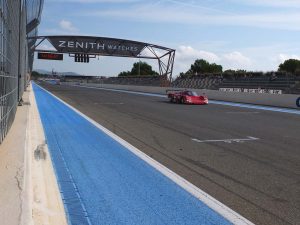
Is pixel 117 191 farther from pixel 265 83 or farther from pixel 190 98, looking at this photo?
pixel 265 83

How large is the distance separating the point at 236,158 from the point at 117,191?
142 inches

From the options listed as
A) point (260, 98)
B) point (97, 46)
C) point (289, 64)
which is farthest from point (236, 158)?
point (289, 64)

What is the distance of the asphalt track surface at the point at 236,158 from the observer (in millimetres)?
6246

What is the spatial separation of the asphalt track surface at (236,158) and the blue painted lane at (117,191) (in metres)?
0.50

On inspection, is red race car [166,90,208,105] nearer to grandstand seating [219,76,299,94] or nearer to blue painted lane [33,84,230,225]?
grandstand seating [219,76,299,94]

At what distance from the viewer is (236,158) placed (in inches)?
378

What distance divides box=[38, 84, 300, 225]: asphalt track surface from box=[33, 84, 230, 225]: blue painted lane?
0.50m

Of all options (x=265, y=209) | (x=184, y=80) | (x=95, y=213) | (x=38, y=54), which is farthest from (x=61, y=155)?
(x=38, y=54)

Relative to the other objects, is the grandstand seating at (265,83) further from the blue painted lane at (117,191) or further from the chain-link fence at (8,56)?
the blue painted lane at (117,191)

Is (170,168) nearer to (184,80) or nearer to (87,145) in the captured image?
(87,145)

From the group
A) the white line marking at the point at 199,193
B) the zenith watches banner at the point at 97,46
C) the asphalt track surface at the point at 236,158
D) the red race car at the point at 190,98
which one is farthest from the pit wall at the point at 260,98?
the zenith watches banner at the point at 97,46

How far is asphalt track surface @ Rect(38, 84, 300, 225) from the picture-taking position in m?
6.25

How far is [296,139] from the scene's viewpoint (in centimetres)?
1280

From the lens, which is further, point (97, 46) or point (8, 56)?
point (97, 46)
